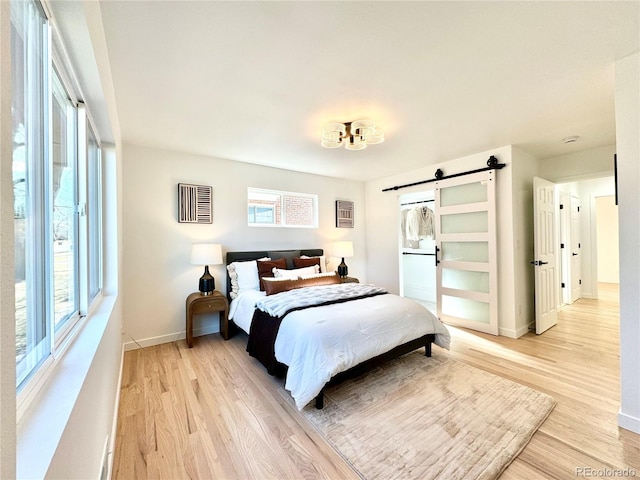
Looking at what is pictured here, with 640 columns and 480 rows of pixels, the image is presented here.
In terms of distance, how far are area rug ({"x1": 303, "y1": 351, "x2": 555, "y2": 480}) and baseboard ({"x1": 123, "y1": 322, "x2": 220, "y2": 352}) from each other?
6.91 ft

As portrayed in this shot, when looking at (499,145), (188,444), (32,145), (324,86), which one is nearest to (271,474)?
(188,444)

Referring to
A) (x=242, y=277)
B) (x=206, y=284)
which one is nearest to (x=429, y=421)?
(x=242, y=277)

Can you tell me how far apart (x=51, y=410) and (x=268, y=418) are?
152cm

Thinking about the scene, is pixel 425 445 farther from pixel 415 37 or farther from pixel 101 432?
pixel 415 37

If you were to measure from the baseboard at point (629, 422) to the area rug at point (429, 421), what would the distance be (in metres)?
0.36

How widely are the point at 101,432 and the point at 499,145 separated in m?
4.42

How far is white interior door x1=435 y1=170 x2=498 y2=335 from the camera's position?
138 inches

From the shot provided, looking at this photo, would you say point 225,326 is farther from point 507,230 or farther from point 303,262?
point 507,230

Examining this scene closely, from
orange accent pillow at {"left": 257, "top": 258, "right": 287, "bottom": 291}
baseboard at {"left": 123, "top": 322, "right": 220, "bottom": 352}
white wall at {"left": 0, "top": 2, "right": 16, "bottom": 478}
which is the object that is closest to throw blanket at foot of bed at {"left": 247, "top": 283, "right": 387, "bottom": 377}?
orange accent pillow at {"left": 257, "top": 258, "right": 287, "bottom": 291}

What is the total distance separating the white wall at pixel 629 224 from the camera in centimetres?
173

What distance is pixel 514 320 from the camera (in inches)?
132

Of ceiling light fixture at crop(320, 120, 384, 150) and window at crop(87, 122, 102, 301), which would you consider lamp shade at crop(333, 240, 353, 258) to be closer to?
ceiling light fixture at crop(320, 120, 384, 150)

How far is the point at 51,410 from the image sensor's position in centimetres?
71

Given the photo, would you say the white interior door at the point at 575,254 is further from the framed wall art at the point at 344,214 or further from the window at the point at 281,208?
the window at the point at 281,208
